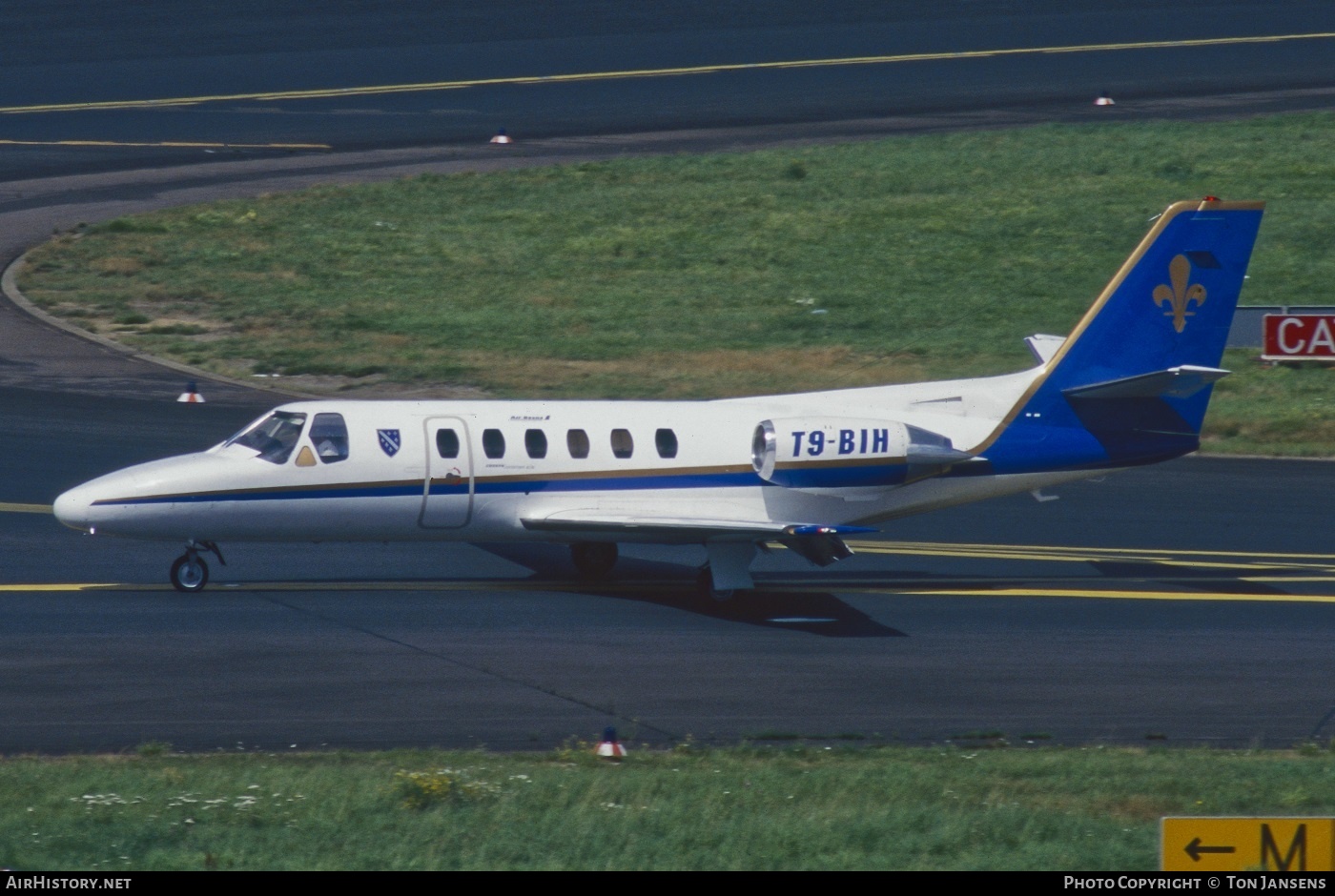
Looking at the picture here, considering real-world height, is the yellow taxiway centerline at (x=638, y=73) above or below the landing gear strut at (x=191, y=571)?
above

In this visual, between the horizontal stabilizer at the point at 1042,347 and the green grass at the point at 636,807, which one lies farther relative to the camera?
the horizontal stabilizer at the point at 1042,347

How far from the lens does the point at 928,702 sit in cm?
1836

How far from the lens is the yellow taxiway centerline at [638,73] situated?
57.6 metres

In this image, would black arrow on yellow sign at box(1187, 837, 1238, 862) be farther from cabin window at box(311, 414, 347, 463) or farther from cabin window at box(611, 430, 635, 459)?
cabin window at box(311, 414, 347, 463)

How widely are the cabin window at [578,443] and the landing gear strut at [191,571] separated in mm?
4498

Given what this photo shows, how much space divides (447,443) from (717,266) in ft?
75.1

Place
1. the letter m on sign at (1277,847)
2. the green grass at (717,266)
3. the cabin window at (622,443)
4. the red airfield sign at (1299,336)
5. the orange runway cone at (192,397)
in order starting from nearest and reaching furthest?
1. the letter m on sign at (1277,847)
2. the cabin window at (622,443)
3. the orange runway cone at (192,397)
4. the green grass at (717,266)
5. the red airfield sign at (1299,336)

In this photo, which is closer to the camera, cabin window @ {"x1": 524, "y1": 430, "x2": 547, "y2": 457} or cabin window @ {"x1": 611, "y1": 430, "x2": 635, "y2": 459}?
cabin window @ {"x1": 524, "y1": 430, "x2": 547, "y2": 457}

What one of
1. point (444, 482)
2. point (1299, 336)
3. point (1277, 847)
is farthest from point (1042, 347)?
point (1277, 847)

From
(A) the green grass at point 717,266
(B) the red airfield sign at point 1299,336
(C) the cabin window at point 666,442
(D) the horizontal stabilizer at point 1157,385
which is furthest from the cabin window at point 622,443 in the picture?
(B) the red airfield sign at point 1299,336

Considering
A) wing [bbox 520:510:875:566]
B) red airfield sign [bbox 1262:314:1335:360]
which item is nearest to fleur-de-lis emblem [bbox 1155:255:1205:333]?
wing [bbox 520:510:875:566]

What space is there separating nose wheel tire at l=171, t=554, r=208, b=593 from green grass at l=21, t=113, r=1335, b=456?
12.1 metres

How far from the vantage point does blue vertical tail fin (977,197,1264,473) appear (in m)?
24.2

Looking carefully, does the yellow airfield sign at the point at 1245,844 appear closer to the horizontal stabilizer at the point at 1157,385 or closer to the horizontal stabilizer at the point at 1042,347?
the horizontal stabilizer at the point at 1157,385
